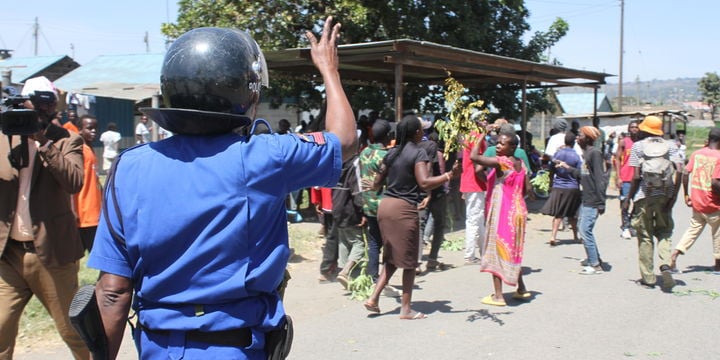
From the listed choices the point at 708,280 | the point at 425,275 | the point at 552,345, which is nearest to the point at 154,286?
the point at 552,345

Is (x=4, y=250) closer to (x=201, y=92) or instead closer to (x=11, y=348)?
(x=11, y=348)

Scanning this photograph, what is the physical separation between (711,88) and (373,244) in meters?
52.7

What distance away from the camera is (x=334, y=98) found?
6.92ft

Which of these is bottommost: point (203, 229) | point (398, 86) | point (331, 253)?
point (331, 253)

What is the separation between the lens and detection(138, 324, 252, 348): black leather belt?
1834mm

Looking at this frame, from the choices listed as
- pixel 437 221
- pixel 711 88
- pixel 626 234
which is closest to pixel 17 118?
pixel 437 221

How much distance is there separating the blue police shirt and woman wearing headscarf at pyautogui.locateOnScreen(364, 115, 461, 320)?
159 inches

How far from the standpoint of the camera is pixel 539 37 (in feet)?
52.9

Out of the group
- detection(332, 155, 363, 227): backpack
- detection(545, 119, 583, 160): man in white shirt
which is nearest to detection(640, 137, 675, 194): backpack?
detection(332, 155, 363, 227): backpack

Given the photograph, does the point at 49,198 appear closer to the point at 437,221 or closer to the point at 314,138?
the point at 314,138

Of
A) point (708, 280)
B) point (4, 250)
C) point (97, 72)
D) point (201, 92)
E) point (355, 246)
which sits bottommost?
point (708, 280)

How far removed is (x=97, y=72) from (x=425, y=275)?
20.1 metres

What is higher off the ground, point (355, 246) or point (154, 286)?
point (154, 286)

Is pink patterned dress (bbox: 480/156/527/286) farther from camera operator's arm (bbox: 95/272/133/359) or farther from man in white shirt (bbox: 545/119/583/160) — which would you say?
man in white shirt (bbox: 545/119/583/160)
